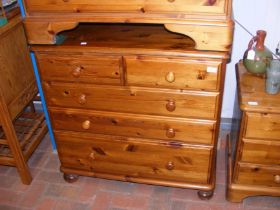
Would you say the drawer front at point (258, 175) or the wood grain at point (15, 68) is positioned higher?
the wood grain at point (15, 68)

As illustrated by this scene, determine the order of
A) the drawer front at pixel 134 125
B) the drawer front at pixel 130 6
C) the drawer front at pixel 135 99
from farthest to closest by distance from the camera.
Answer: the drawer front at pixel 134 125 → the drawer front at pixel 135 99 → the drawer front at pixel 130 6

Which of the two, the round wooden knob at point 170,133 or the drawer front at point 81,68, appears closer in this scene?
the drawer front at point 81,68

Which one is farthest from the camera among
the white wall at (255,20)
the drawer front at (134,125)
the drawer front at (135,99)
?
the white wall at (255,20)

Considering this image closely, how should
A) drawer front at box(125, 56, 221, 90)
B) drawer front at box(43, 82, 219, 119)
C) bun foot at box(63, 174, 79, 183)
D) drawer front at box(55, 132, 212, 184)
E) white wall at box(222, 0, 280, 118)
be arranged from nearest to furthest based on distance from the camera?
1. drawer front at box(125, 56, 221, 90)
2. drawer front at box(43, 82, 219, 119)
3. drawer front at box(55, 132, 212, 184)
4. white wall at box(222, 0, 280, 118)
5. bun foot at box(63, 174, 79, 183)

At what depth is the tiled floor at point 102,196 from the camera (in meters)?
2.04

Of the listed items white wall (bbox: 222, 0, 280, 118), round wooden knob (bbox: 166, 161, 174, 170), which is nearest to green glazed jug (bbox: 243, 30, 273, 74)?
white wall (bbox: 222, 0, 280, 118)

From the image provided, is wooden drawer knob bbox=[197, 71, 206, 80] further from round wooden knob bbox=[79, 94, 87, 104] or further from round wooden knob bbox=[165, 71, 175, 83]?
round wooden knob bbox=[79, 94, 87, 104]

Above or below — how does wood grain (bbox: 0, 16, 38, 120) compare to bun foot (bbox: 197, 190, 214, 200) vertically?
above

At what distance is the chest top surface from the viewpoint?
1.62 meters

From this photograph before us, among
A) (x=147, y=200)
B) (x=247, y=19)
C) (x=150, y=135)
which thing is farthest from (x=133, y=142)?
(x=247, y=19)

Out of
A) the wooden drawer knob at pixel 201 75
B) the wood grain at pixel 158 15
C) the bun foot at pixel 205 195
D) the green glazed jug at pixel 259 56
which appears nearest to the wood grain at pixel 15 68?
the wood grain at pixel 158 15

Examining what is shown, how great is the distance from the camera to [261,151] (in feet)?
5.82

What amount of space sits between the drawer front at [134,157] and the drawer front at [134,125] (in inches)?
2.4

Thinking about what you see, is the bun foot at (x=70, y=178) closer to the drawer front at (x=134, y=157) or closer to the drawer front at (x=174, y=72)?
the drawer front at (x=134, y=157)
